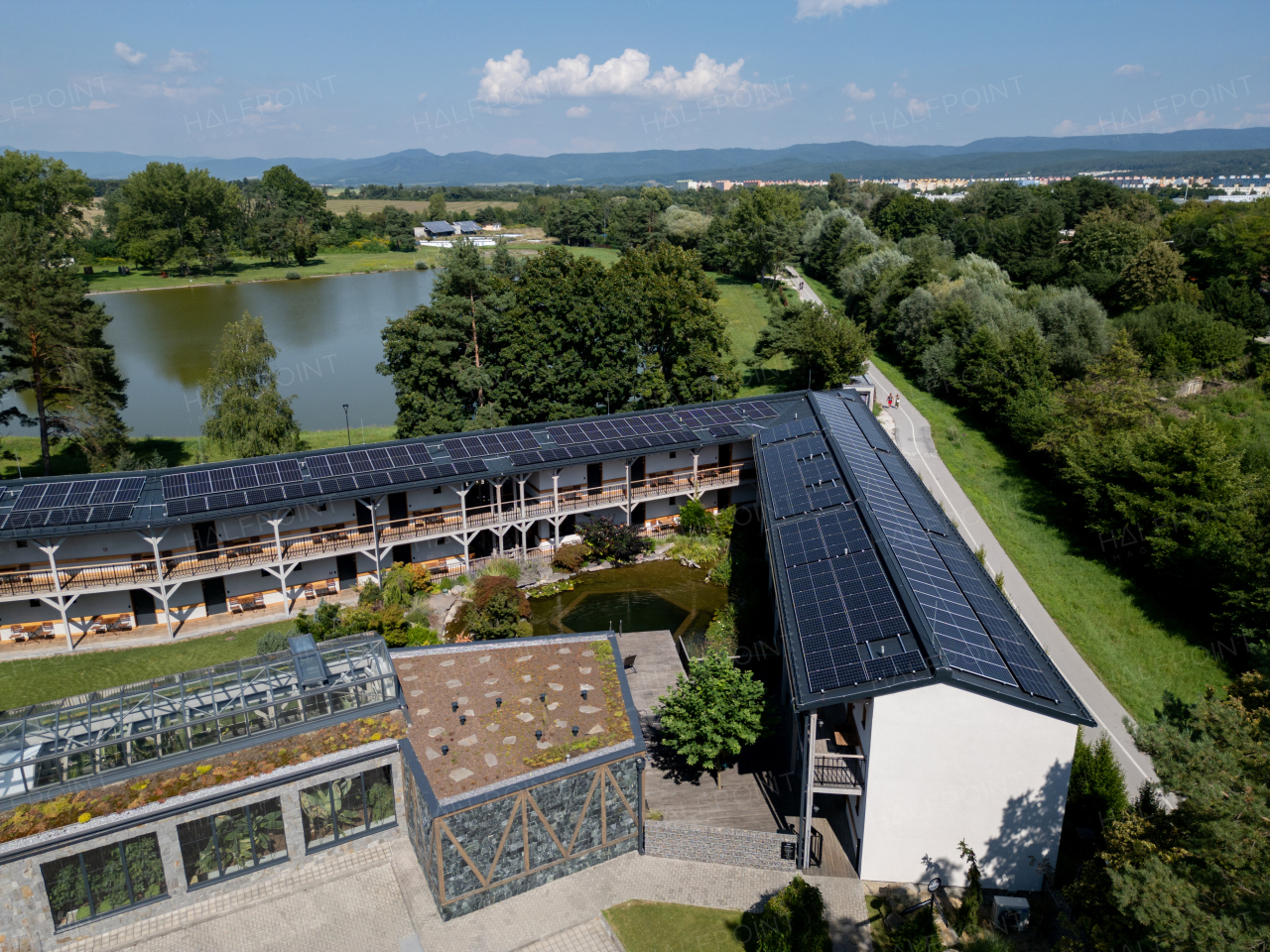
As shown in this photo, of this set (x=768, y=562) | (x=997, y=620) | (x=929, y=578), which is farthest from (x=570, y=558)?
(x=997, y=620)

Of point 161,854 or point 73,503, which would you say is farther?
point 73,503

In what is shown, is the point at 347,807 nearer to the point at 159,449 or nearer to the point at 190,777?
the point at 190,777

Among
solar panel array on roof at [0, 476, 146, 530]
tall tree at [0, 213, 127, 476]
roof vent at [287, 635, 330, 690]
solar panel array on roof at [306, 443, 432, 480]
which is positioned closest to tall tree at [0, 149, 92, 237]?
tall tree at [0, 213, 127, 476]

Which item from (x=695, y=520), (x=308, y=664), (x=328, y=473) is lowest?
(x=695, y=520)

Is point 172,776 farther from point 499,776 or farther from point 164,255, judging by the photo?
point 164,255

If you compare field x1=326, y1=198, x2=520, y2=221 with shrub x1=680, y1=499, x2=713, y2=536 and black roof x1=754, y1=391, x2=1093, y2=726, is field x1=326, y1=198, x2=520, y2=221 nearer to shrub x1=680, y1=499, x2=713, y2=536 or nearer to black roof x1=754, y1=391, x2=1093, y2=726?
shrub x1=680, y1=499, x2=713, y2=536

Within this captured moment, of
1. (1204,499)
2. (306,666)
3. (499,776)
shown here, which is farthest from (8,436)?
(1204,499)
